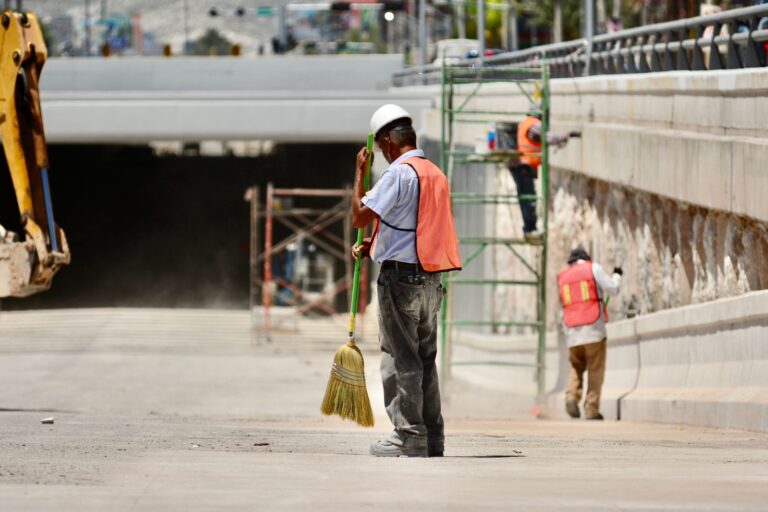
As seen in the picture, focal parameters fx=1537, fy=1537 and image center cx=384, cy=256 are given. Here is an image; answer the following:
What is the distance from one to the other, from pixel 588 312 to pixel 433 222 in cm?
791

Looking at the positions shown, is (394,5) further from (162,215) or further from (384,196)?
(384,196)

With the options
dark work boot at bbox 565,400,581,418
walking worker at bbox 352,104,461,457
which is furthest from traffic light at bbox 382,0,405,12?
walking worker at bbox 352,104,461,457

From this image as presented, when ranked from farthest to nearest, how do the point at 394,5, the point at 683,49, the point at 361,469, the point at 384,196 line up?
the point at 394,5
the point at 683,49
the point at 384,196
the point at 361,469

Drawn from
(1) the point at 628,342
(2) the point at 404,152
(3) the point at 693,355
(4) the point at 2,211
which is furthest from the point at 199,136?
(2) the point at 404,152

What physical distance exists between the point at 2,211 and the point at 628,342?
3109 centimetres

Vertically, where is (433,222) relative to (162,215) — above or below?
above

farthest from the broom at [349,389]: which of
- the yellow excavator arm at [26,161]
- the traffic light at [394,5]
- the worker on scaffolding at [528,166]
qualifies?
the traffic light at [394,5]

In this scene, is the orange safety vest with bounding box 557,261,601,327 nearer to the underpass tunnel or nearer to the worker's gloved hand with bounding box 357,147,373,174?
the worker's gloved hand with bounding box 357,147,373,174

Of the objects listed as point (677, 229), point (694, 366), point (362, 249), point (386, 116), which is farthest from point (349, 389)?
point (677, 229)

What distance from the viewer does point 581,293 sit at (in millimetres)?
15281

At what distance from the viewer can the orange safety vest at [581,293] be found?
15.2 metres

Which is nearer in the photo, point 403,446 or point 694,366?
point 403,446

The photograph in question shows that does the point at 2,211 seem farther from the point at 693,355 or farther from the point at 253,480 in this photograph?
the point at 253,480

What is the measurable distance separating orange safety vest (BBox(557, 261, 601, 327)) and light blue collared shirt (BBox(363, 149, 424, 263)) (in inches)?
305
